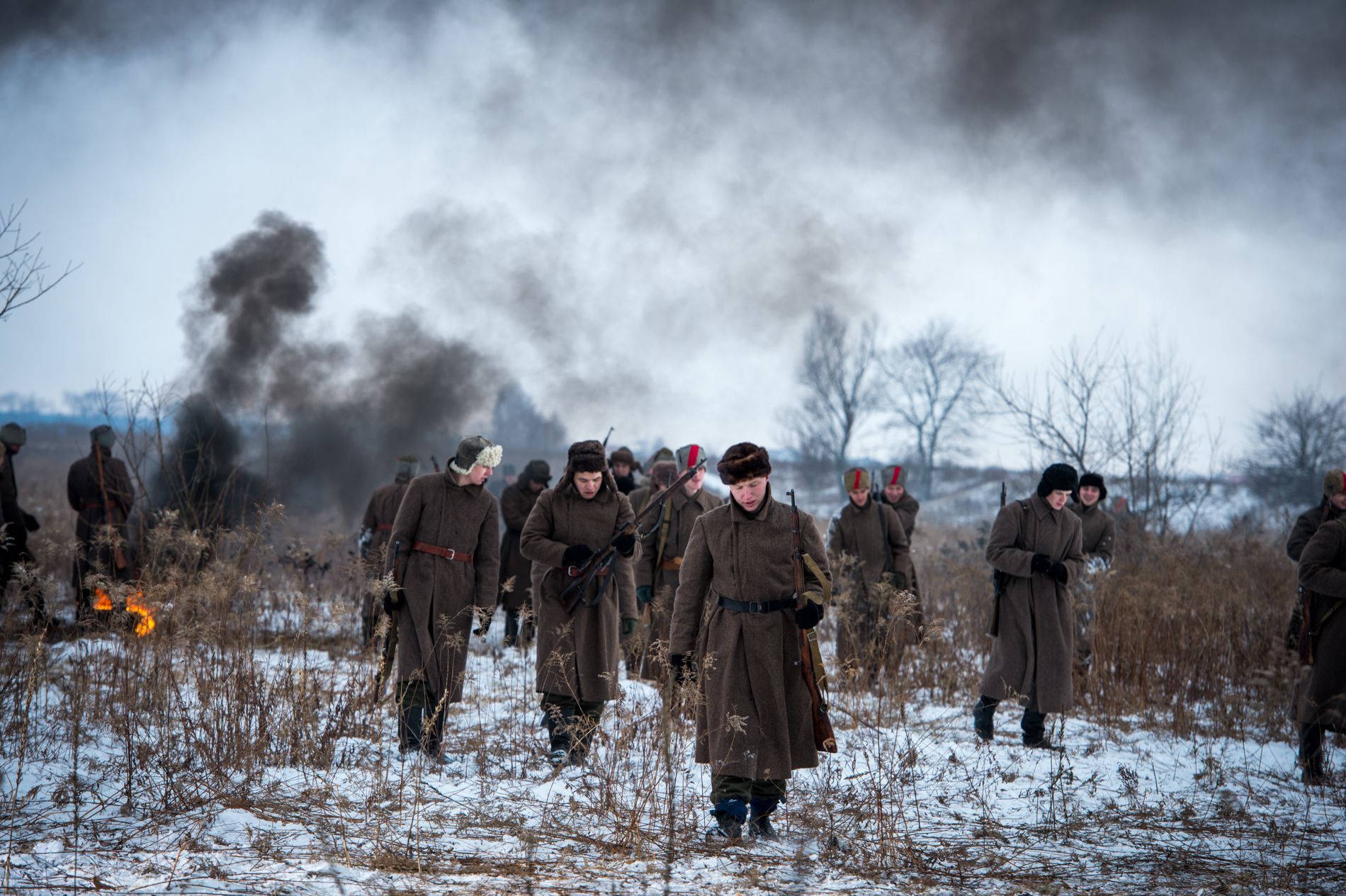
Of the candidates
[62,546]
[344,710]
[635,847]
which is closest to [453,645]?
[344,710]

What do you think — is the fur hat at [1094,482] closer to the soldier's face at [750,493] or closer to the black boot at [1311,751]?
the black boot at [1311,751]

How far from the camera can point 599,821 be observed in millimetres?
4512

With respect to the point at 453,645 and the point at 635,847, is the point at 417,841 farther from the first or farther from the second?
the point at 453,645

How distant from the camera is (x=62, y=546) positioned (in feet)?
22.2

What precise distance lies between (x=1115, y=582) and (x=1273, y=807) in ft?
13.9

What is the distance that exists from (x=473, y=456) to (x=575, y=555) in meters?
0.83

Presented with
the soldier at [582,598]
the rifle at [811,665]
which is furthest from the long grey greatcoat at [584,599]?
the rifle at [811,665]

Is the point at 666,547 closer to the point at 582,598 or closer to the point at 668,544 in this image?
the point at 668,544

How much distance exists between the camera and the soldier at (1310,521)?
6.24 metres

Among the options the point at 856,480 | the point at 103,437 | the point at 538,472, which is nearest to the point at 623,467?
the point at 538,472

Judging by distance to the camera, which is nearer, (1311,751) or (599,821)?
(599,821)

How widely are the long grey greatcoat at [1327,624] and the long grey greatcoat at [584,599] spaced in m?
4.04

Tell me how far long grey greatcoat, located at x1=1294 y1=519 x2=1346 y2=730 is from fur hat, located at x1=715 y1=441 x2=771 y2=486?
11.9 feet

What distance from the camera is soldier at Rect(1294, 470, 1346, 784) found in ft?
18.4
